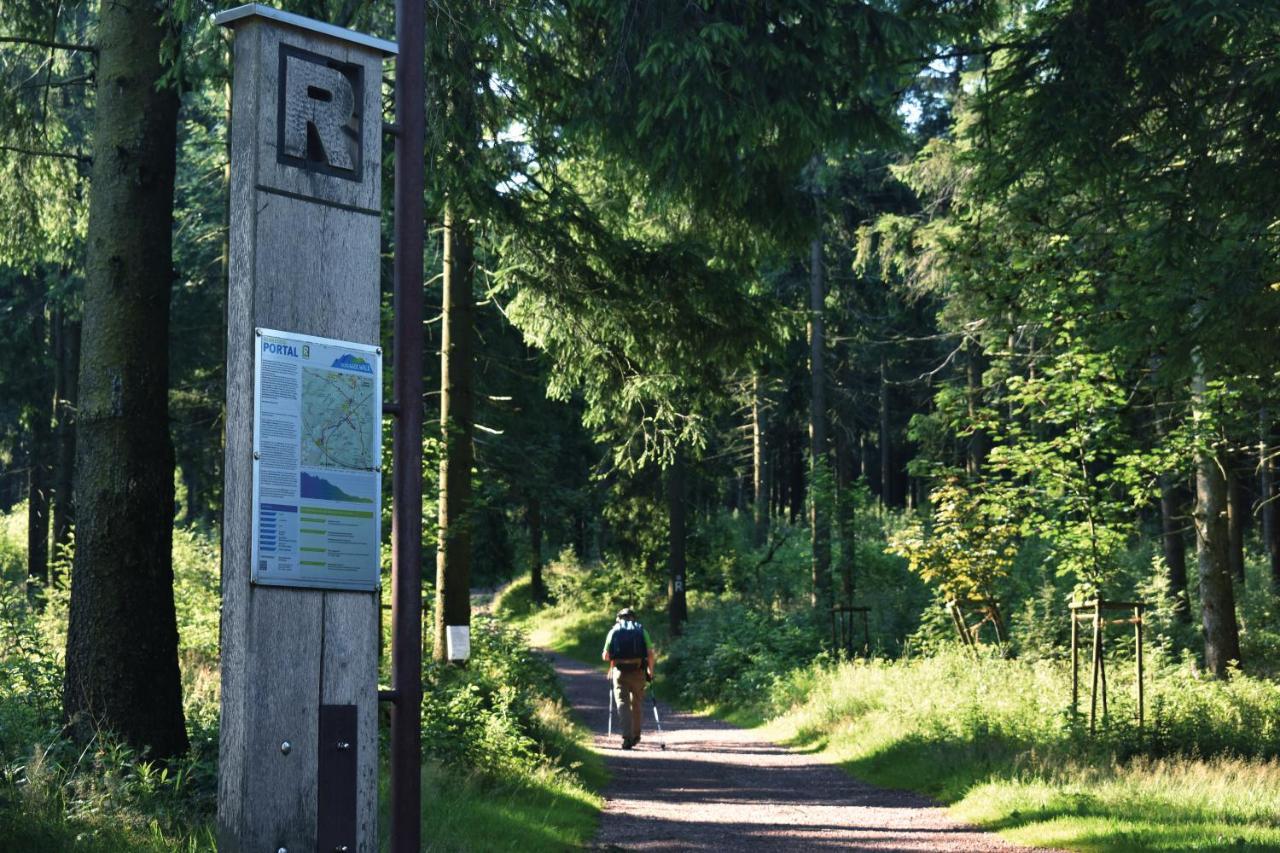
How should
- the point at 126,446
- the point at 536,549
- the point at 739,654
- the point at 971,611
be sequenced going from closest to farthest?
1. the point at 126,446
2. the point at 971,611
3. the point at 739,654
4. the point at 536,549

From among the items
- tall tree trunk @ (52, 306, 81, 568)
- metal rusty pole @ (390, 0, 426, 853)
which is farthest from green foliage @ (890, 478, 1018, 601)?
tall tree trunk @ (52, 306, 81, 568)

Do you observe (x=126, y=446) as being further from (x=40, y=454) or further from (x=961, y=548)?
(x=40, y=454)

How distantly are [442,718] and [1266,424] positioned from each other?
1041 cm

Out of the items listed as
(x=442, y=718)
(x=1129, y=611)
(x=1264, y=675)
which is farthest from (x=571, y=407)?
(x=442, y=718)

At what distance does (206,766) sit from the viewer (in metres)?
8.11

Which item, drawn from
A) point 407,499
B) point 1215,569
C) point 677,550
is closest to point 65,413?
point 677,550

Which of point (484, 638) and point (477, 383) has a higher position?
point (477, 383)

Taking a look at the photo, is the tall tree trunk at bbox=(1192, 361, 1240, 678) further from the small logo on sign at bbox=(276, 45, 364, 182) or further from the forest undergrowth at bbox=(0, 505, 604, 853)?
the small logo on sign at bbox=(276, 45, 364, 182)

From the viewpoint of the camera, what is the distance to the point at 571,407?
1700 inches

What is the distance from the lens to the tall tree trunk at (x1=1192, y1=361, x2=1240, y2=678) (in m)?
15.9

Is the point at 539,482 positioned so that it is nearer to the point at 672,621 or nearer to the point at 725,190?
the point at 672,621

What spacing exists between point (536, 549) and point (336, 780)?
4364cm

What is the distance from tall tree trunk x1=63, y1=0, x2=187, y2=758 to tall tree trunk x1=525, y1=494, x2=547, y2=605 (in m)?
33.5

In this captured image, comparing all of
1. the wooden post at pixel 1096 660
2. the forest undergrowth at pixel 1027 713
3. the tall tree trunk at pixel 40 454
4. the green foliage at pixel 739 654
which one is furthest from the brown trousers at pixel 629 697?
the tall tree trunk at pixel 40 454
